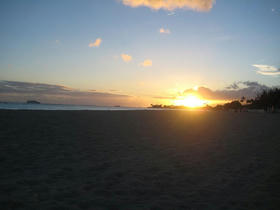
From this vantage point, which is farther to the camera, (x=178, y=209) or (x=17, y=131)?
(x=17, y=131)

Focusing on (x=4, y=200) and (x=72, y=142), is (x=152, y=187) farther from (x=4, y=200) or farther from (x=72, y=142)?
(x=72, y=142)

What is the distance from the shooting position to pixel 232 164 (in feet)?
20.4

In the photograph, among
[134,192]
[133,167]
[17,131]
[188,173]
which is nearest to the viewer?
[134,192]

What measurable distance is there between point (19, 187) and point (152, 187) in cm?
271

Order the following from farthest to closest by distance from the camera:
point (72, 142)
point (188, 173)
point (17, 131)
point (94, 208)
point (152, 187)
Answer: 1. point (17, 131)
2. point (72, 142)
3. point (188, 173)
4. point (152, 187)
5. point (94, 208)

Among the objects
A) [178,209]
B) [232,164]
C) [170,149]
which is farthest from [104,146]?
[178,209]

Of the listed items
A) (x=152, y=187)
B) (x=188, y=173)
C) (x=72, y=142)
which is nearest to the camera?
(x=152, y=187)

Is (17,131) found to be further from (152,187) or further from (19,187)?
(152,187)

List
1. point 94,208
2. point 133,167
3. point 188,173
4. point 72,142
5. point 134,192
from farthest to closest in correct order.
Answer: point 72,142
point 133,167
point 188,173
point 134,192
point 94,208

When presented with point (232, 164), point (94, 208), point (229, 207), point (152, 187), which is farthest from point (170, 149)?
point (94, 208)

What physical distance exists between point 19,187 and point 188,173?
12.5ft

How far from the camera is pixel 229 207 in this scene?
3674mm

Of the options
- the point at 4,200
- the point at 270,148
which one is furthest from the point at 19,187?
the point at 270,148

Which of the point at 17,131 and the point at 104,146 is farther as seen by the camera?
the point at 17,131
